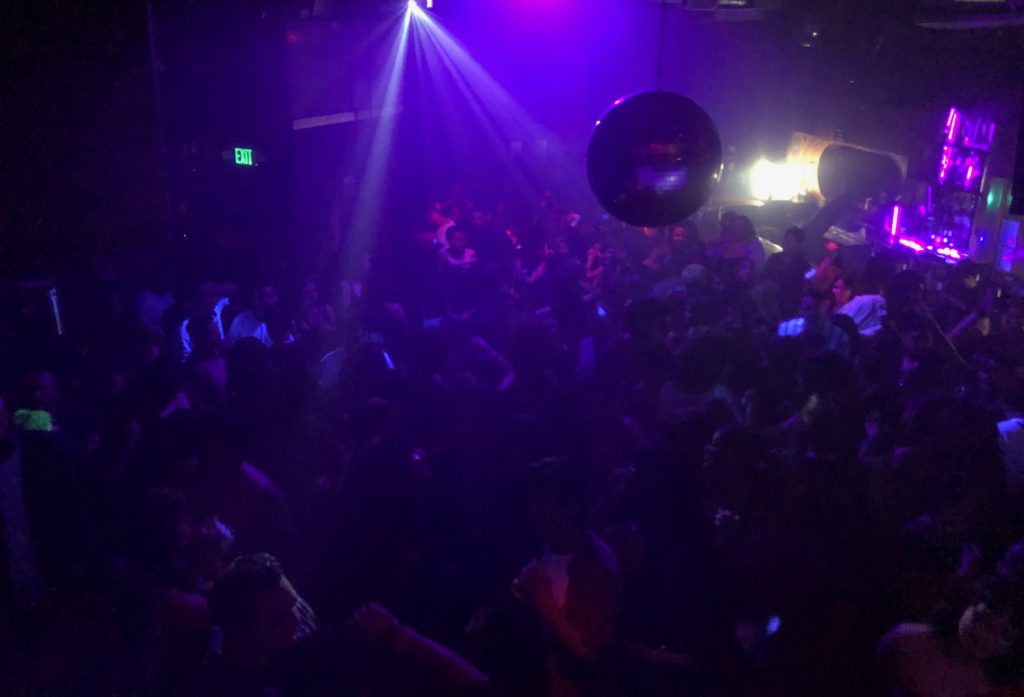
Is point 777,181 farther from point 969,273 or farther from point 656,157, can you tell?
point 656,157

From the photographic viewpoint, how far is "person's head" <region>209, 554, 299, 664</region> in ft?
7.54

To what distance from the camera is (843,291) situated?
619 cm

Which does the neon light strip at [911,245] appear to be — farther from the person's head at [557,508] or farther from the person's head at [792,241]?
the person's head at [557,508]

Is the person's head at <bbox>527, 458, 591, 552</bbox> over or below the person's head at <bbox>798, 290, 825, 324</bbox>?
below

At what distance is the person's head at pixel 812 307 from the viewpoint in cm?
533

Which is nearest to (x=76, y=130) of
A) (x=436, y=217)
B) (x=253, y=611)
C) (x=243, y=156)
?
(x=253, y=611)

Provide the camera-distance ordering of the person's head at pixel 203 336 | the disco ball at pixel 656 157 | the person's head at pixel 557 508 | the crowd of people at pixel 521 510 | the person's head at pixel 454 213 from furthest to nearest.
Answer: the person's head at pixel 454 213 → the person's head at pixel 203 336 → the disco ball at pixel 656 157 → the person's head at pixel 557 508 → the crowd of people at pixel 521 510

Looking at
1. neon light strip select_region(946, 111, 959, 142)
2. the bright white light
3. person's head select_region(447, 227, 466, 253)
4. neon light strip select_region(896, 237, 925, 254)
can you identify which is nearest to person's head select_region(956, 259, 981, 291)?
neon light strip select_region(896, 237, 925, 254)

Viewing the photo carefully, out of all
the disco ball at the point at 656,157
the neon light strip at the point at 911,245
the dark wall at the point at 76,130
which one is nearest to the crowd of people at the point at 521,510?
the disco ball at the point at 656,157

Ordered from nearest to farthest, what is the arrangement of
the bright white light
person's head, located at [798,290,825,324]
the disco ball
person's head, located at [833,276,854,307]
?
the disco ball, person's head, located at [798,290,825,324], person's head, located at [833,276,854,307], the bright white light

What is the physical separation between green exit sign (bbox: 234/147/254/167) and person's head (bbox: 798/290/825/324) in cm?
429

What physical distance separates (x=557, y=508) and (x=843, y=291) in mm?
4254

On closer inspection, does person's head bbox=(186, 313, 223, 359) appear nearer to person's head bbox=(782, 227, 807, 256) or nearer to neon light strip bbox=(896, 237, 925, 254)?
person's head bbox=(782, 227, 807, 256)

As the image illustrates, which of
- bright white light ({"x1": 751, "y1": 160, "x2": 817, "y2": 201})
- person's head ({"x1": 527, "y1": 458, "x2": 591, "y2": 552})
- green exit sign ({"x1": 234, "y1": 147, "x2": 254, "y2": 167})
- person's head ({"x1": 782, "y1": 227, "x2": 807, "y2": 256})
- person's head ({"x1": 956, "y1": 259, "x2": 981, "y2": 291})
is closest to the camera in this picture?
person's head ({"x1": 527, "y1": 458, "x2": 591, "y2": 552})
